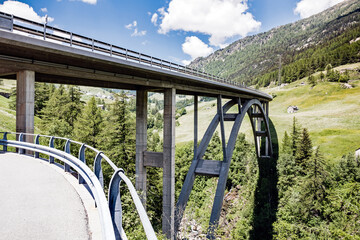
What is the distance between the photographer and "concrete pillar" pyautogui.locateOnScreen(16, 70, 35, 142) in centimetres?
1241

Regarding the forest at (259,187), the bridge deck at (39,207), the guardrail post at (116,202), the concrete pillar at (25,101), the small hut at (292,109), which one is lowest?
the forest at (259,187)

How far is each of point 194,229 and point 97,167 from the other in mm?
30161

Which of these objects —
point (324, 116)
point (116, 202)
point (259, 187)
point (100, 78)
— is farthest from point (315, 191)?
point (324, 116)

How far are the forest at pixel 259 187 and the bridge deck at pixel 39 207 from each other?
523 inches

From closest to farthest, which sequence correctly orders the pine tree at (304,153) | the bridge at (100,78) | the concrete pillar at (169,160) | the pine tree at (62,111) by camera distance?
1. the bridge at (100,78)
2. the concrete pillar at (169,160)
3. the pine tree at (304,153)
4. the pine tree at (62,111)

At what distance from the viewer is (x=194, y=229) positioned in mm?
32312

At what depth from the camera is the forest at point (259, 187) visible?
27.0m

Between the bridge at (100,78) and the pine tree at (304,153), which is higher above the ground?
the bridge at (100,78)

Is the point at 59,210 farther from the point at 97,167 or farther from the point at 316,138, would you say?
the point at 316,138

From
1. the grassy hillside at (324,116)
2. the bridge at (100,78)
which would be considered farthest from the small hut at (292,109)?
the bridge at (100,78)

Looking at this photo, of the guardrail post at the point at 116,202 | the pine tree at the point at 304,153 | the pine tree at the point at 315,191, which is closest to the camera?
the guardrail post at the point at 116,202

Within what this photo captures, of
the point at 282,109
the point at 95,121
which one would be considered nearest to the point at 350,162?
the point at 95,121

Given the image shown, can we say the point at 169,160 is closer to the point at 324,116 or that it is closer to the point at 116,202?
the point at 116,202

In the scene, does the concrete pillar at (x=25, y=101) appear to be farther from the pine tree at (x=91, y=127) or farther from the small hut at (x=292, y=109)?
the small hut at (x=292, y=109)
